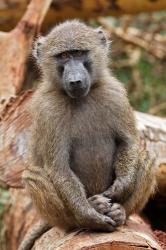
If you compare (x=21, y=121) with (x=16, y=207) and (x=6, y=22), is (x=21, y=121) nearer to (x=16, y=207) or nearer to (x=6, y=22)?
(x=16, y=207)

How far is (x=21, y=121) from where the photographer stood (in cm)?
629

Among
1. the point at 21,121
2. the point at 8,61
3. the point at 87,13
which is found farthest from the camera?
the point at 87,13

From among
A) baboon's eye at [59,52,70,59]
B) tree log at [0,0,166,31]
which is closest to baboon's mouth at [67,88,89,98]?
baboon's eye at [59,52,70,59]

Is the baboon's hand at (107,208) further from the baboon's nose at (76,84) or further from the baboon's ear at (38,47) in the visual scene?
the baboon's ear at (38,47)

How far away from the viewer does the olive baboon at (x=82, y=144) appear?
4.93 m

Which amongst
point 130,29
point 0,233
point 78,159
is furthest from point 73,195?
point 130,29

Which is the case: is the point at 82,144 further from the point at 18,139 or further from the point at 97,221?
the point at 18,139

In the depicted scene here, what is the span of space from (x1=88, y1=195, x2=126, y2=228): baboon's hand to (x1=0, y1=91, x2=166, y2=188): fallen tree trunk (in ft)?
3.62

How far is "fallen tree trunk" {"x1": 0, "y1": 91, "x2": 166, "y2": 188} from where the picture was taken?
6109mm

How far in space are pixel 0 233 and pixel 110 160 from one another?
312cm

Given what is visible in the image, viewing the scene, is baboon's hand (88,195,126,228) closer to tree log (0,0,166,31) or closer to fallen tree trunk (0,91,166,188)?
fallen tree trunk (0,91,166,188)

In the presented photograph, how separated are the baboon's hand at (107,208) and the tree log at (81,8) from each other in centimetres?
373

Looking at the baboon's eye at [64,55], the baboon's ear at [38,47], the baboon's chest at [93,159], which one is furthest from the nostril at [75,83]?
the baboon's ear at [38,47]

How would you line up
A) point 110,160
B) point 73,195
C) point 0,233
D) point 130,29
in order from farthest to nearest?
point 130,29 < point 0,233 < point 110,160 < point 73,195
